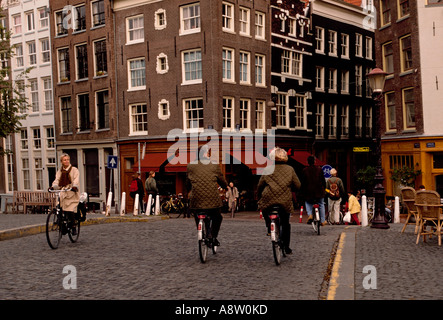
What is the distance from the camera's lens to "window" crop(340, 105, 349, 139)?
39.5 metres

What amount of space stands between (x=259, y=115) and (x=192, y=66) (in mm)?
4991

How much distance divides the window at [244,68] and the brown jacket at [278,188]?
74.3 ft

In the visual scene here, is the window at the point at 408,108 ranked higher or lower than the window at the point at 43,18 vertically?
lower

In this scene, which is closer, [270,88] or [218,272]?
[218,272]

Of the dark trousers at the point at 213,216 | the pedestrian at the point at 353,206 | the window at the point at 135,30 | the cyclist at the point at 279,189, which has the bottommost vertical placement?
the pedestrian at the point at 353,206

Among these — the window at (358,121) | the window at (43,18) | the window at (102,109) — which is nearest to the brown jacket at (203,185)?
the window at (102,109)

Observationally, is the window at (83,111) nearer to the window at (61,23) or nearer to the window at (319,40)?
the window at (61,23)

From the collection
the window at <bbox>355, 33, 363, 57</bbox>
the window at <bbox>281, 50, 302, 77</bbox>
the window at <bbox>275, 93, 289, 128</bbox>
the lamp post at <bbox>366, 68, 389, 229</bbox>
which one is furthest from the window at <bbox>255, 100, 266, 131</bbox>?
the lamp post at <bbox>366, 68, 389, 229</bbox>

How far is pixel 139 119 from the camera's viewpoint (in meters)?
33.1

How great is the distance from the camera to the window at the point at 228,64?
29812 millimetres

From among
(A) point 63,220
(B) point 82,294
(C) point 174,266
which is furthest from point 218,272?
(A) point 63,220

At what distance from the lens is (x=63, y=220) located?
10695 mm
